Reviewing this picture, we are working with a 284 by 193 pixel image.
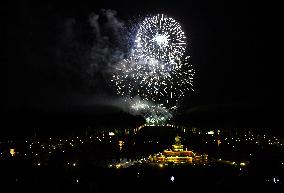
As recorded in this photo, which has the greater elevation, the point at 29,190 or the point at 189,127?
the point at 189,127

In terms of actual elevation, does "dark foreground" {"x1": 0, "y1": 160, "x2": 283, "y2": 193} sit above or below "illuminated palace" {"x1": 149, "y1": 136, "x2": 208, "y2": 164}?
below

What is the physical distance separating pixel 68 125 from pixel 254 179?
3216 inches

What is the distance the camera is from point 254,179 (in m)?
34.8

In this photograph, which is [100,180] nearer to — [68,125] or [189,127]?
[68,125]

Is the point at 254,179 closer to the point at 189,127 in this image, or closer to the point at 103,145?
the point at 103,145

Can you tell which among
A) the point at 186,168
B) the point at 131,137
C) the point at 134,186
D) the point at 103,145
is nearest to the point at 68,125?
the point at 131,137

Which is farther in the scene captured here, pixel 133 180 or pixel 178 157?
pixel 178 157

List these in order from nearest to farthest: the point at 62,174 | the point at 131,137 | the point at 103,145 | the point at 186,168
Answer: the point at 62,174
the point at 186,168
the point at 103,145
the point at 131,137

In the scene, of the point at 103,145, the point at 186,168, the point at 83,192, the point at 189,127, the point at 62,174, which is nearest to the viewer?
the point at 83,192

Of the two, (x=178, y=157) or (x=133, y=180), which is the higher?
(x=178, y=157)

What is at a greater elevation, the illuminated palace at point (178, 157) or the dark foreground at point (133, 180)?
the illuminated palace at point (178, 157)

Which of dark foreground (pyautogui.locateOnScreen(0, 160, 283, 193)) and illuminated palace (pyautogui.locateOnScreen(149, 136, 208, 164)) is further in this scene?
illuminated palace (pyautogui.locateOnScreen(149, 136, 208, 164))

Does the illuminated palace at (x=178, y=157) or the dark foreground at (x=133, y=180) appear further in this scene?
the illuminated palace at (x=178, y=157)

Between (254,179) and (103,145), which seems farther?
(103,145)
